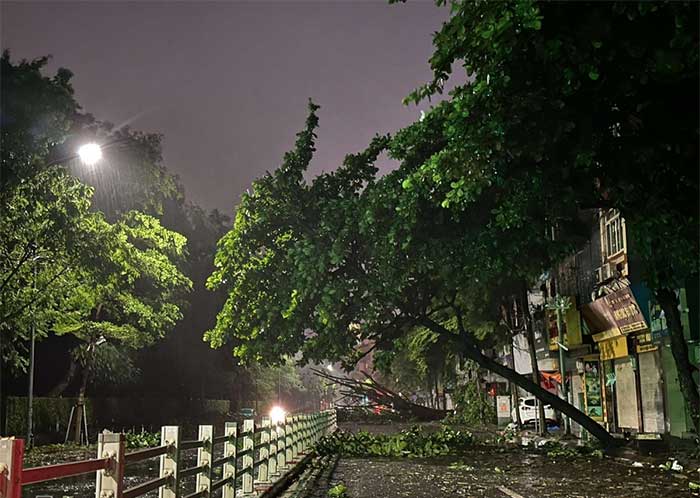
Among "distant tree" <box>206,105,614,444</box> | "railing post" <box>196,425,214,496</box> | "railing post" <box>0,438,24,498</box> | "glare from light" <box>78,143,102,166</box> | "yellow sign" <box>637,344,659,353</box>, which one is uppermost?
"glare from light" <box>78,143,102,166</box>

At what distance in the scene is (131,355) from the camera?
49844 mm

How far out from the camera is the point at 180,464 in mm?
8469

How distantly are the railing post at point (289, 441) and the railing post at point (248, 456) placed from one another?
5.18m

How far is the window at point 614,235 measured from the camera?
90.8 feet

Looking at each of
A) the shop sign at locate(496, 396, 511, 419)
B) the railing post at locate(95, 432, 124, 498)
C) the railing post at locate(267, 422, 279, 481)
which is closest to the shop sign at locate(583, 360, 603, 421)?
the shop sign at locate(496, 396, 511, 419)

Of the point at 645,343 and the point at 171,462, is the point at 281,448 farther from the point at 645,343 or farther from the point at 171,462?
the point at 645,343

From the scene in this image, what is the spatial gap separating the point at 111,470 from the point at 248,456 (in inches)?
277

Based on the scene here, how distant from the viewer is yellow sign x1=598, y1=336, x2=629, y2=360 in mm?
29913

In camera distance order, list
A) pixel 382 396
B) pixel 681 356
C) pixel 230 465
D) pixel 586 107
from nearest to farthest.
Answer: pixel 230 465 < pixel 586 107 < pixel 681 356 < pixel 382 396

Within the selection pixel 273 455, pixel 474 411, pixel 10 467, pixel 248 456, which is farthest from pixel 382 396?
pixel 10 467

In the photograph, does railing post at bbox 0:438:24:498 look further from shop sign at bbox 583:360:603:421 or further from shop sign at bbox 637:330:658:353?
shop sign at bbox 583:360:603:421

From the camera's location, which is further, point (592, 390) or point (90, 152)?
point (592, 390)

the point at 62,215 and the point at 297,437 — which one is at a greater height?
the point at 62,215

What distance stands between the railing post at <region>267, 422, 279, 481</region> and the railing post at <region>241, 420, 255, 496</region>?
2410 mm
